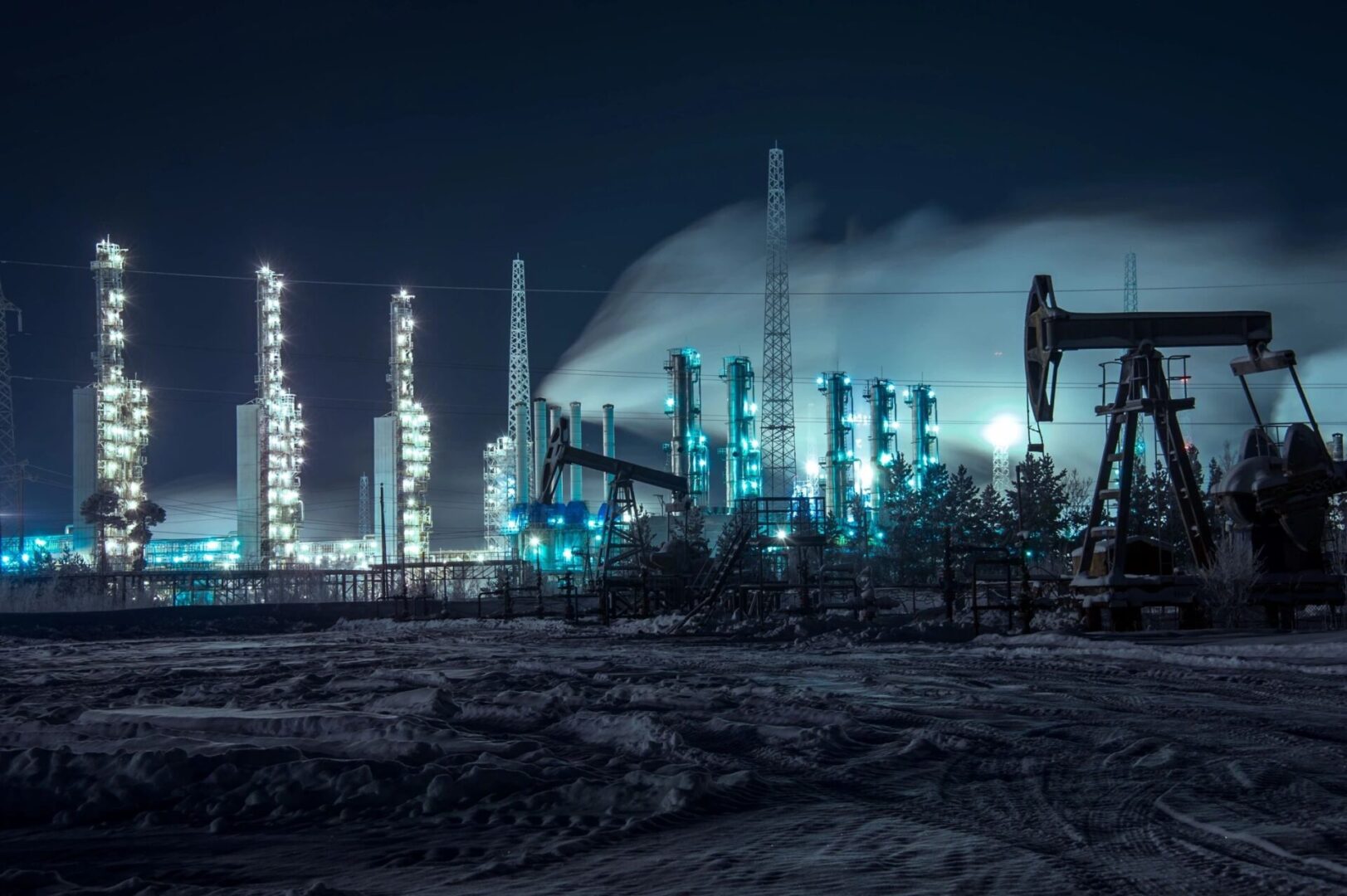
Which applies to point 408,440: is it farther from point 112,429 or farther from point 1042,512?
point 1042,512

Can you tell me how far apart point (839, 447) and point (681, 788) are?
2857 inches

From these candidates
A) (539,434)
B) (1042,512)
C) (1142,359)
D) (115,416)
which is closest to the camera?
(1142,359)

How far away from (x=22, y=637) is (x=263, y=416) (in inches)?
1576

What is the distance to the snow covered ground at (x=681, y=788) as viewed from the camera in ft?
18.0

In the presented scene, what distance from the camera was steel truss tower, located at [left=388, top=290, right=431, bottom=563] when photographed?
251 feet

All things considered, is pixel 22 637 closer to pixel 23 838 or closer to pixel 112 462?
pixel 23 838

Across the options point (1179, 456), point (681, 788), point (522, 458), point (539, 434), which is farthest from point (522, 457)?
point (681, 788)

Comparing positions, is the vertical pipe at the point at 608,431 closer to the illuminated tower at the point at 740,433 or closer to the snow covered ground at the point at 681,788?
the illuminated tower at the point at 740,433

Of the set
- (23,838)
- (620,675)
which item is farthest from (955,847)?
(620,675)

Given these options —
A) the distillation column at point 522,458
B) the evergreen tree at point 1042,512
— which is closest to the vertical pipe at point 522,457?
the distillation column at point 522,458

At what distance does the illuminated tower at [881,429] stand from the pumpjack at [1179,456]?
174 feet

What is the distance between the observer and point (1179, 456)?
86.7 feet

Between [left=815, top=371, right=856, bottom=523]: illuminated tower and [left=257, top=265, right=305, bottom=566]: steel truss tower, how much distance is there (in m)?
33.8

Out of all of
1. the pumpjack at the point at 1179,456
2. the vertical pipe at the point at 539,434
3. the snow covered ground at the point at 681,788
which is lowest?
the snow covered ground at the point at 681,788
